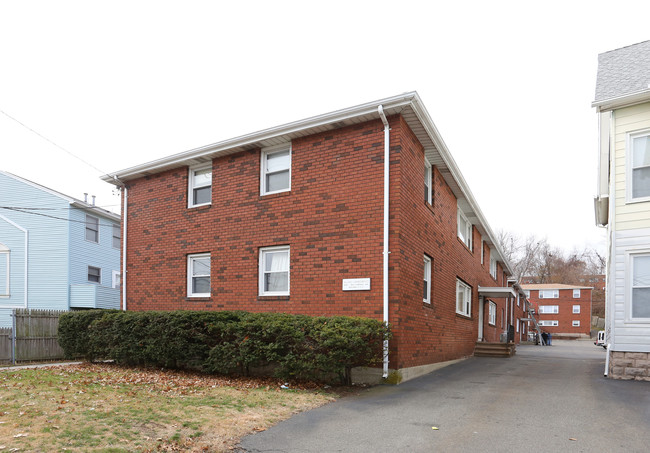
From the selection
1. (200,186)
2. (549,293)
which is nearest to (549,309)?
(549,293)

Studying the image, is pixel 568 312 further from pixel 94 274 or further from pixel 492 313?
pixel 94 274

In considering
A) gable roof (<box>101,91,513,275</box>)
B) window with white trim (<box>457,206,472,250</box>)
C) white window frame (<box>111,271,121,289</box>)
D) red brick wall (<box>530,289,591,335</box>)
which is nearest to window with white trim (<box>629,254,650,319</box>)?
gable roof (<box>101,91,513,275</box>)

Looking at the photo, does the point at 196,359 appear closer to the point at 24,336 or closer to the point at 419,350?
the point at 419,350

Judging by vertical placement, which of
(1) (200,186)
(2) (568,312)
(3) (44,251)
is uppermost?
(1) (200,186)

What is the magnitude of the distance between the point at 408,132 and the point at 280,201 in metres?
3.50

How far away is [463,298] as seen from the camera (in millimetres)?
17500

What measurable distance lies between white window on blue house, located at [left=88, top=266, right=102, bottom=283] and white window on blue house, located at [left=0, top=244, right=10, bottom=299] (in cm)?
373

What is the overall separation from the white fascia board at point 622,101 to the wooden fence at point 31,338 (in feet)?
53.0

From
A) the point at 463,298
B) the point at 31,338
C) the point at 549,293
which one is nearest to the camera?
the point at 31,338

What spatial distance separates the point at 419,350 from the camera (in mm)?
11211

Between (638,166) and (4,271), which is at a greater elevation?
(638,166)

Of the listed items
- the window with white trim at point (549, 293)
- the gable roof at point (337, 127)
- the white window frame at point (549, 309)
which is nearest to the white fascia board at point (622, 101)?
the gable roof at point (337, 127)

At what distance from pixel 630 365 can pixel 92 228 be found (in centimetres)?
2370

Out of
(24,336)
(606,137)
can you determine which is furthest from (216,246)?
(606,137)
